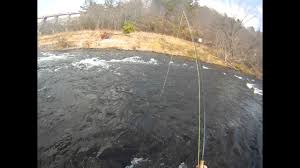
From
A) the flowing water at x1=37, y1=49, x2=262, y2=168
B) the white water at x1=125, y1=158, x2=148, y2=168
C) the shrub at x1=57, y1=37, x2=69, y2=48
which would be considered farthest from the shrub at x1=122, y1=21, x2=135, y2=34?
the white water at x1=125, y1=158, x2=148, y2=168

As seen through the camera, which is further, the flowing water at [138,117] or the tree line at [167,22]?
the tree line at [167,22]

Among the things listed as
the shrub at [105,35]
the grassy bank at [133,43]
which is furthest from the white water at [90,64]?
the shrub at [105,35]

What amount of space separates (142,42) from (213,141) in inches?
552

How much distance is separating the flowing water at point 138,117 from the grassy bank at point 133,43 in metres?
4.53

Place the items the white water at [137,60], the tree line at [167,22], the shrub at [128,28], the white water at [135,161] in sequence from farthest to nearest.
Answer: the shrub at [128,28] → the tree line at [167,22] → the white water at [137,60] → the white water at [135,161]

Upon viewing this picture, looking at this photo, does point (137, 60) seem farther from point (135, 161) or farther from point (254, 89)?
point (135, 161)

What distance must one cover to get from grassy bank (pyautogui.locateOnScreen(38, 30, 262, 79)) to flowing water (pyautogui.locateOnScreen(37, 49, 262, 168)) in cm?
453

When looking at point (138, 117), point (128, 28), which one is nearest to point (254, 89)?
point (138, 117)

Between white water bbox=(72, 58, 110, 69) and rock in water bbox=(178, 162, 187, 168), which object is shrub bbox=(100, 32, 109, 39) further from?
rock in water bbox=(178, 162, 187, 168)

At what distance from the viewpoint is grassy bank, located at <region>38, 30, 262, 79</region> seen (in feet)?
60.3

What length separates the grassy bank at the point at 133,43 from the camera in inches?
724

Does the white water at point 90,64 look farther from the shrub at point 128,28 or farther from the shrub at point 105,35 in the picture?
the shrub at point 128,28
